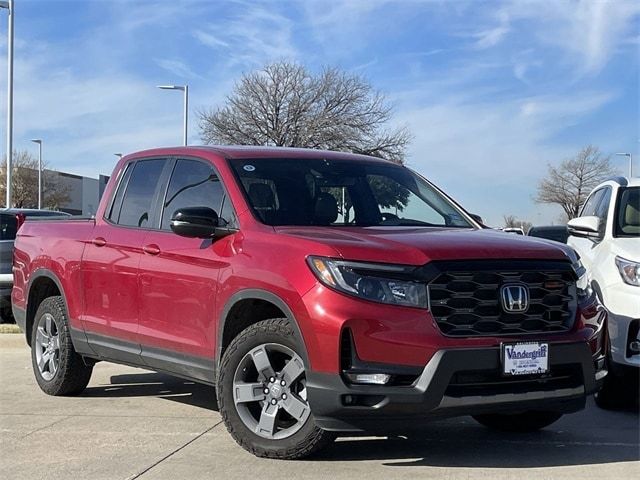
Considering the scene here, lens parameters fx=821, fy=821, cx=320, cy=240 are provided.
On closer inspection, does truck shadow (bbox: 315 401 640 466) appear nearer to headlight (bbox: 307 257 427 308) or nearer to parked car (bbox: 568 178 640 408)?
parked car (bbox: 568 178 640 408)

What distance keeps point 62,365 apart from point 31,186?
179ft

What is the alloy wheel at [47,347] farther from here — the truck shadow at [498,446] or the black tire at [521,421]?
the black tire at [521,421]

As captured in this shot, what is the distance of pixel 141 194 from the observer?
21.0ft

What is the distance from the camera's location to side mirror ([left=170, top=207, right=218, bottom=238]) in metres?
5.18

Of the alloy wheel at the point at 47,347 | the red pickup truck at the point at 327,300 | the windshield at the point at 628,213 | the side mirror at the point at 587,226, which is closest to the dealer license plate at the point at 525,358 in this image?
the red pickup truck at the point at 327,300

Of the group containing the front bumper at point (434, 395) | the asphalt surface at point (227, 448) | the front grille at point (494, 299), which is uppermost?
the front grille at point (494, 299)

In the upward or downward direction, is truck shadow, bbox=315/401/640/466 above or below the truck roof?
below

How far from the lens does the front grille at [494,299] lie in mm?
4430

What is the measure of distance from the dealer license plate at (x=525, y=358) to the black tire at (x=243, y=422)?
42.6 inches

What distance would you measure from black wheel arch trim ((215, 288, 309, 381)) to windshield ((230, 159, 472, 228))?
1.83 ft

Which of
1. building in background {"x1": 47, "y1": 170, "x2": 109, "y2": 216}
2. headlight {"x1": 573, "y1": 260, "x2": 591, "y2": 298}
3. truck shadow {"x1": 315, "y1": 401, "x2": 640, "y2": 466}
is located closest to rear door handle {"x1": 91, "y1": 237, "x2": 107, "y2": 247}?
truck shadow {"x1": 315, "y1": 401, "x2": 640, "y2": 466}

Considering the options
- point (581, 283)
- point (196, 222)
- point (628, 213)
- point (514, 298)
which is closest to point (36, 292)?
point (196, 222)

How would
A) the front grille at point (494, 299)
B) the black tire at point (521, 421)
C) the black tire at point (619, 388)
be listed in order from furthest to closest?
the black tire at point (619, 388)
the black tire at point (521, 421)
the front grille at point (494, 299)

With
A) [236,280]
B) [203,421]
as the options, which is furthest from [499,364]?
[203,421]
